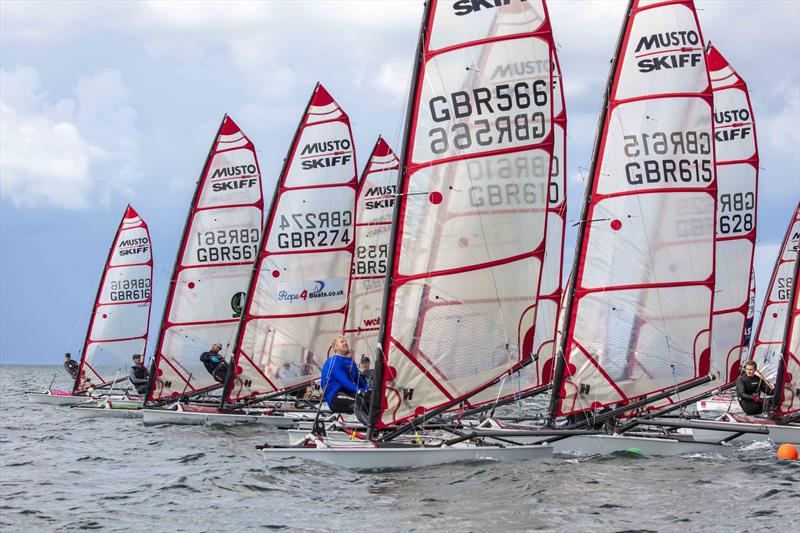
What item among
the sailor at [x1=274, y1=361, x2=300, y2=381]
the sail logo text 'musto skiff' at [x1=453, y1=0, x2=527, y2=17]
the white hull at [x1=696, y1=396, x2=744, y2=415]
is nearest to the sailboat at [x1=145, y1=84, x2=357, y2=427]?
the sailor at [x1=274, y1=361, x2=300, y2=381]

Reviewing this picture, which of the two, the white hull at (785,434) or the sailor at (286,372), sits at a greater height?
the sailor at (286,372)

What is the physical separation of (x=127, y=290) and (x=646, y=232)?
18766 mm

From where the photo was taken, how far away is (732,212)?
70.0ft

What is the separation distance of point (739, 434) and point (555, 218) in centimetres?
584

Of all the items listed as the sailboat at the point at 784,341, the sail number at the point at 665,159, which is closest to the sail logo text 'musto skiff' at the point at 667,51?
the sail number at the point at 665,159

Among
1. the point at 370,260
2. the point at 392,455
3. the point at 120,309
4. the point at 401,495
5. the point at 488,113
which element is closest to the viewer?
the point at 401,495

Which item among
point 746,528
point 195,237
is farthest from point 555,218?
point 746,528

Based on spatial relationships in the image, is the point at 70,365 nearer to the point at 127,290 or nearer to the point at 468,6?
the point at 127,290

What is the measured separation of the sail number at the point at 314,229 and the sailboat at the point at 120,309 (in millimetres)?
9167

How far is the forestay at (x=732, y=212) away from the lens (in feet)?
67.2

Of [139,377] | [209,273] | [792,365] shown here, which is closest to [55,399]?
[139,377]

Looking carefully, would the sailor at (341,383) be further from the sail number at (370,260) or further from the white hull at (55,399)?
the white hull at (55,399)

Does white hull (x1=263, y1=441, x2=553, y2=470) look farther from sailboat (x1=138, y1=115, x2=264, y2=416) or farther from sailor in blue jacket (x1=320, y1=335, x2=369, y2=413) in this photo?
sailboat (x1=138, y1=115, x2=264, y2=416)

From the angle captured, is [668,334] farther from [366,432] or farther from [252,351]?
[252,351]
